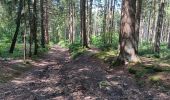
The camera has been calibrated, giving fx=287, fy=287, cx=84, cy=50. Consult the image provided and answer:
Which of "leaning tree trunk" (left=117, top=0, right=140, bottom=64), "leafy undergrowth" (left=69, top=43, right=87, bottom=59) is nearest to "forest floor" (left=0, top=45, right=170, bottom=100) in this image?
"leaning tree trunk" (left=117, top=0, right=140, bottom=64)

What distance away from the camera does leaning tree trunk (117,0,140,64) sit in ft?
49.2

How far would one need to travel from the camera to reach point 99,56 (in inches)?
774

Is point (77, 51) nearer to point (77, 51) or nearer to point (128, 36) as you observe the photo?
point (77, 51)

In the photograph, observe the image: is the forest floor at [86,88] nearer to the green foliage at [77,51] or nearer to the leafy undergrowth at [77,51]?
the leafy undergrowth at [77,51]

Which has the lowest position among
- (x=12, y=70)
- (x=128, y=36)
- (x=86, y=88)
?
(x=12, y=70)

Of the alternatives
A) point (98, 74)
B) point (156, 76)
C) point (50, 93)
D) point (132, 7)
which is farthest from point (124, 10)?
point (50, 93)

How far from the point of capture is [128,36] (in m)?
15.2

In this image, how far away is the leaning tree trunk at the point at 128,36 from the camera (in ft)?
49.2

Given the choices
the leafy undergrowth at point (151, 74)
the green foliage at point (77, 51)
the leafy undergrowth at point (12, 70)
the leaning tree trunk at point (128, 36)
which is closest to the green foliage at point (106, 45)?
the green foliage at point (77, 51)

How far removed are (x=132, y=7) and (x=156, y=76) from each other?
4998mm

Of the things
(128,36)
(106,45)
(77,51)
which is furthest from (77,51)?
(128,36)

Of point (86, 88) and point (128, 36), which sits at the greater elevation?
point (128, 36)

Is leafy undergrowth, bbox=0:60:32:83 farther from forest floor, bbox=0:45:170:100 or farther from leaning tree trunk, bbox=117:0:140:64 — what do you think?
leaning tree trunk, bbox=117:0:140:64

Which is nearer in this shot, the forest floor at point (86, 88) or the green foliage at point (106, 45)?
the forest floor at point (86, 88)
